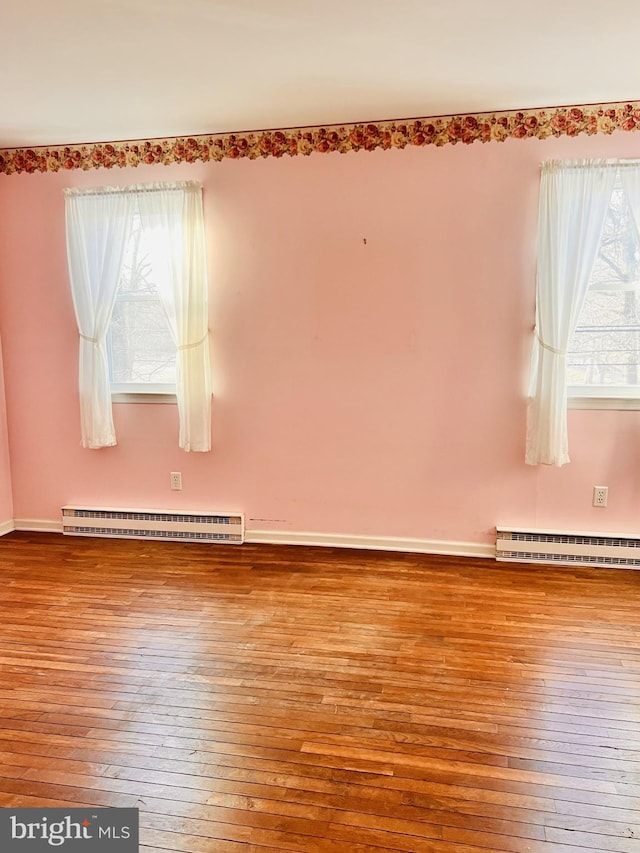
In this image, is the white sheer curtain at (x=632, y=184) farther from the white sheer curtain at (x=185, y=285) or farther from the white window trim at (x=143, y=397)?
the white window trim at (x=143, y=397)

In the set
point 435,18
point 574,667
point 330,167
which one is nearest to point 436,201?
point 330,167

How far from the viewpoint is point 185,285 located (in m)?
3.80

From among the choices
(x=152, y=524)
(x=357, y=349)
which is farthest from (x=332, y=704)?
(x=152, y=524)

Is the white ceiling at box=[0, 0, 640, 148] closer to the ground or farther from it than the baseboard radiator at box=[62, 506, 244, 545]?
farther from it

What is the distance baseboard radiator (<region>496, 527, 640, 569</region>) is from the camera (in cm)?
354

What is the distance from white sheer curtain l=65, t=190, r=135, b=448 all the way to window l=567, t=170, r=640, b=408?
2.93 metres

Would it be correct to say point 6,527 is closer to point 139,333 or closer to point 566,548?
point 139,333

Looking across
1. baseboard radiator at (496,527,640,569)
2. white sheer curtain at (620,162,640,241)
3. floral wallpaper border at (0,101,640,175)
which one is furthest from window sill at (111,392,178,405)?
white sheer curtain at (620,162,640,241)

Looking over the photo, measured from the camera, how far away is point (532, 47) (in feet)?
8.29

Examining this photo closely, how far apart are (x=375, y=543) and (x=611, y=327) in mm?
1953

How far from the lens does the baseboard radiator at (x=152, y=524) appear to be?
405cm

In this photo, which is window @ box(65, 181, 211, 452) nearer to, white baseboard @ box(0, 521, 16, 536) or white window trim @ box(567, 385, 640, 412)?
white baseboard @ box(0, 521, 16, 536)

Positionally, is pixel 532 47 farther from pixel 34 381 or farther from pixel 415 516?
pixel 34 381

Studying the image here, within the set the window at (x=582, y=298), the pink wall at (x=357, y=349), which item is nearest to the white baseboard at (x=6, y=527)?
the pink wall at (x=357, y=349)
